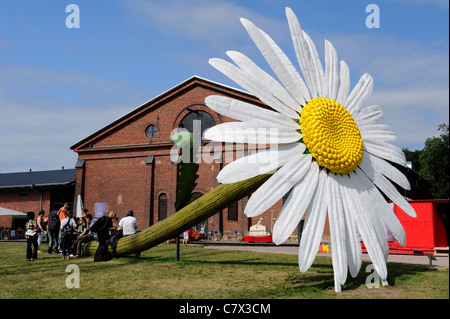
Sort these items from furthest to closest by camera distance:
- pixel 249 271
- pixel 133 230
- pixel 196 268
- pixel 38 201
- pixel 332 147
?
pixel 38 201
pixel 133 230
pixel 196 268
pixel 249 271
pixel 332 147

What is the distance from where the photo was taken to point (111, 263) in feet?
26.8

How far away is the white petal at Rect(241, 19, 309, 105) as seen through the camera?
3612 millimetres

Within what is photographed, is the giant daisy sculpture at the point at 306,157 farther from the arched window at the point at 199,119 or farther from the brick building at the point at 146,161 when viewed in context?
the arched window at the point at 199,119

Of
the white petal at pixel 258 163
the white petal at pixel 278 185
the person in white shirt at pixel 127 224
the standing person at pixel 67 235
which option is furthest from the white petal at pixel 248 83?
the standing person at pixel 67 235

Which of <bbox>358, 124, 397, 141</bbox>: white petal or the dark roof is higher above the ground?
the dark roof

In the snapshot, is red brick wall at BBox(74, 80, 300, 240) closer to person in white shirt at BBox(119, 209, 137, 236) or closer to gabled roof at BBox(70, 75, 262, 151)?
gabled roof at BBox(70, 75, 262, 151)

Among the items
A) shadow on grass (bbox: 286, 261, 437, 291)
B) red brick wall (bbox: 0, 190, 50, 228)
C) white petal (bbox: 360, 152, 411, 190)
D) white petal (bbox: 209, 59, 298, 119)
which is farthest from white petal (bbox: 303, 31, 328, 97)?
red brick wall (bbox: 0, 190, 50, 228)

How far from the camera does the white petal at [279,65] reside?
11.8ft

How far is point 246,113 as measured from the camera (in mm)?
3393

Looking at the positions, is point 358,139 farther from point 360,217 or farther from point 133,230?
point 133,230

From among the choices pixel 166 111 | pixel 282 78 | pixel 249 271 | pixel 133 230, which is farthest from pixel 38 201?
pixel 282 78

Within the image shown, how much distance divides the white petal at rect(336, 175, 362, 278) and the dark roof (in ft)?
103

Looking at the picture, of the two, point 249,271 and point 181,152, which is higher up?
point 181,152

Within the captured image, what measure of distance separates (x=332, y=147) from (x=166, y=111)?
2564cm
